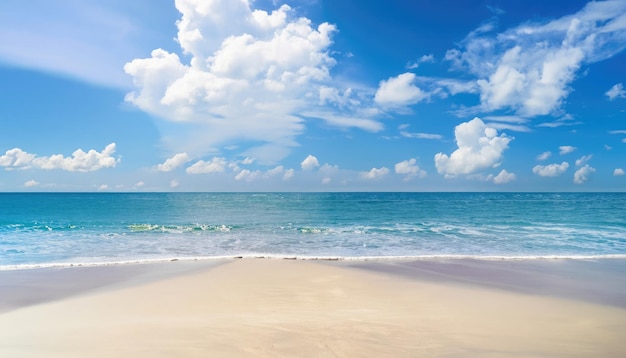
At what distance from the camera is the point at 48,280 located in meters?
10.5

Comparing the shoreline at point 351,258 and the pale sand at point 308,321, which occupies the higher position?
the pale sand at point 308,321

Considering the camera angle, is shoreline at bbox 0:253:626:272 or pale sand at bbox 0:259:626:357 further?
shoreline at bbox 0:253:626:272

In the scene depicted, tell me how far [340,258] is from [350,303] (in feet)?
19.5

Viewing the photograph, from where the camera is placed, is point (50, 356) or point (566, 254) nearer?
point (50, 356)

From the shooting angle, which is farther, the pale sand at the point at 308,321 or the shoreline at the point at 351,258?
the shoreline at the point at 351,258

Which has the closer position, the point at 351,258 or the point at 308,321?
the point at 308,321

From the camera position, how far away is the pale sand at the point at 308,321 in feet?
18.5

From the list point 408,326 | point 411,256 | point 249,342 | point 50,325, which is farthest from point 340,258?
point 50,325

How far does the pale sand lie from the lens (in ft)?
18.5

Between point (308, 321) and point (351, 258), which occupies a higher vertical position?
point (308, 321)

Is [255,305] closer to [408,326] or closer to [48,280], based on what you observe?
[408,326]

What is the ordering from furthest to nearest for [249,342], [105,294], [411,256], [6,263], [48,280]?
1. [411,256]
2. [6,263]
3. [48,280]
4. [105,294]
5. [249,342]

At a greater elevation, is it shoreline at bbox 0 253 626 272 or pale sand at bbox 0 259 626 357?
pale sand at bbox 0 259 626 357

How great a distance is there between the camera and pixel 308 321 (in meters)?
6.79
